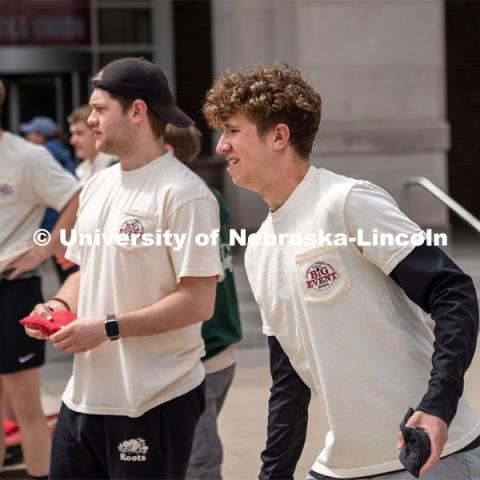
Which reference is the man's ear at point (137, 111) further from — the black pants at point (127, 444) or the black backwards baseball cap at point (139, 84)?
the black pants at point (127, 444)

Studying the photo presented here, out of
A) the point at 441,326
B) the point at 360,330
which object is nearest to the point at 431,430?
the point at 441,326

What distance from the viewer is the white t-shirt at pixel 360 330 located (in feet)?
10.0

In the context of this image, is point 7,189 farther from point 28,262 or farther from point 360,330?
point 360,330

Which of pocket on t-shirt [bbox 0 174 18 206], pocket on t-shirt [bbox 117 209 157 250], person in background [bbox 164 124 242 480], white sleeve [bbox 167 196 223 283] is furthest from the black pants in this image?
pocket on t-shirt [bbox 0 174 18 206]

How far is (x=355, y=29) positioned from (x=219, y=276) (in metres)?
13.0

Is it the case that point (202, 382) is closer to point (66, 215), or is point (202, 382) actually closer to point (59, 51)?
point (66, 215)

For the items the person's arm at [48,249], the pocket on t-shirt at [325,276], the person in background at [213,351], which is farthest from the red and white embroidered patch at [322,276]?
the person's arm at [48,249]

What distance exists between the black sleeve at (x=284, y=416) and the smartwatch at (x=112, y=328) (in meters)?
0.78

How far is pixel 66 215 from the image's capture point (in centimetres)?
562

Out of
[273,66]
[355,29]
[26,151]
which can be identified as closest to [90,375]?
[273,66]

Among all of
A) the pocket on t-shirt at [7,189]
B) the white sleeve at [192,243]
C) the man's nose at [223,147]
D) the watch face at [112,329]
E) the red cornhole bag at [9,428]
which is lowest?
the red cornhole bag at [9,428]

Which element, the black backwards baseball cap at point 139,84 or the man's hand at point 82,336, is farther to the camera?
the black backwards baseball cap at point 139,84

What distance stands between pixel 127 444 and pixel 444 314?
1632 millimetres

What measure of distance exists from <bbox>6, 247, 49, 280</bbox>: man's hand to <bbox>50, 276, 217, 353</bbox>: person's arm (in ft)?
5.09
